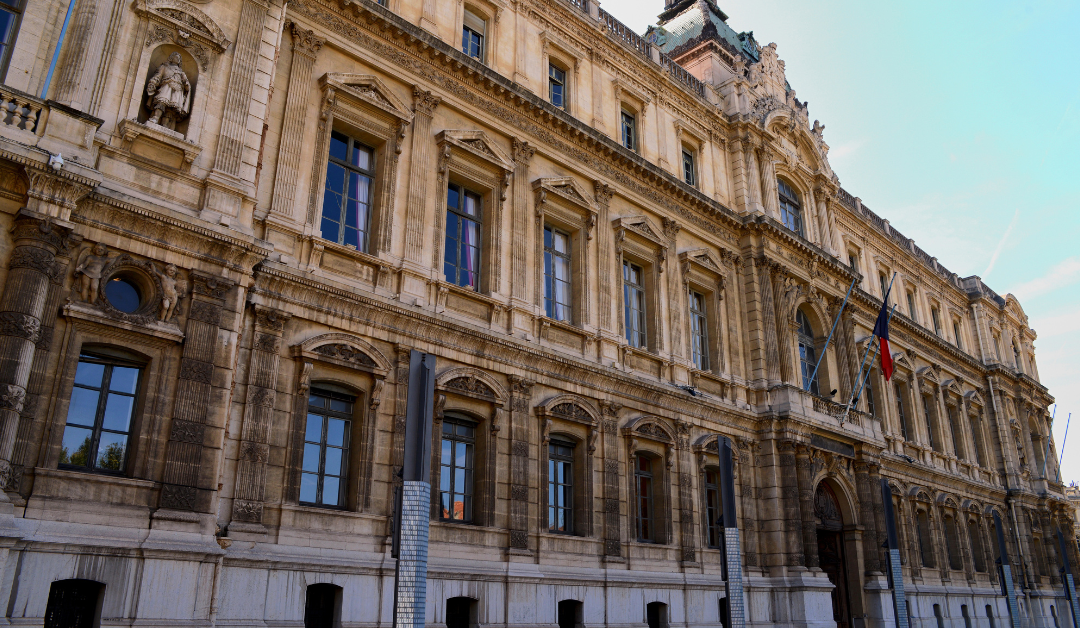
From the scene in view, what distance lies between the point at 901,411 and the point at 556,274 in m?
20.9

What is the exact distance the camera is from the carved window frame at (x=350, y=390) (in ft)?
A: 46.8

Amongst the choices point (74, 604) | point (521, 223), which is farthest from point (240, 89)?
point (74, 604)

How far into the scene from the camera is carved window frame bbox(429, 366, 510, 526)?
1622 cm

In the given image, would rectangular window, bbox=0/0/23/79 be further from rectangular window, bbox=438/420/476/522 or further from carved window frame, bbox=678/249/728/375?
carved window frame, bbox=678/249/728/375

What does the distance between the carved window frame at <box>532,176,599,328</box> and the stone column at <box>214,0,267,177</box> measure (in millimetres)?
7600

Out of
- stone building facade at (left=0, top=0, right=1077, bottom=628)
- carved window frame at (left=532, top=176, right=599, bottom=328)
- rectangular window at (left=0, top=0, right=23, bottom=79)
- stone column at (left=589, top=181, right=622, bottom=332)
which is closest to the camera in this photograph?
stone building facade at (left=0, top=0, right=1077, bottom=628)

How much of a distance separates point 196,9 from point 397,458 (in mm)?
8790

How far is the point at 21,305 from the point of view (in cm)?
1086

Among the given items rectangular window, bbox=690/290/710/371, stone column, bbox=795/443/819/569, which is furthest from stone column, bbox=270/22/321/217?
stone column, bbox=795/443/819/569

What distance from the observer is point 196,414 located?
1230cm

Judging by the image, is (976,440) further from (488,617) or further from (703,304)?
(488,617)

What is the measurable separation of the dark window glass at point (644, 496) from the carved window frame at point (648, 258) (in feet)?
9.87

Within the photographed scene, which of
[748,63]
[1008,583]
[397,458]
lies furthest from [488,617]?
[748,63]

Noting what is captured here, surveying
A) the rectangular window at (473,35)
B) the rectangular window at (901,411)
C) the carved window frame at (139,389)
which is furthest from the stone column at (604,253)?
the rectangular window at (901,411)
